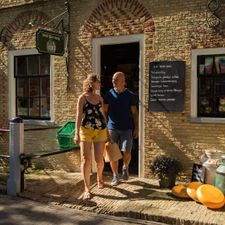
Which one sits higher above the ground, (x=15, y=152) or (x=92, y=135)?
(x=92, y=135)

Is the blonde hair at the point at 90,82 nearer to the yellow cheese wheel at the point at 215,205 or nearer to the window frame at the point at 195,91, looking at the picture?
the window frame at the point at 195,91

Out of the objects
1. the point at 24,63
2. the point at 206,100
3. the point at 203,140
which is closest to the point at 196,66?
the point at 206,100

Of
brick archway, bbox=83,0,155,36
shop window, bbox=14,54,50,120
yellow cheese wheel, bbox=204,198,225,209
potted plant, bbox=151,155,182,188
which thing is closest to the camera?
yellow cheese wheel, bbox=204,198,225,209

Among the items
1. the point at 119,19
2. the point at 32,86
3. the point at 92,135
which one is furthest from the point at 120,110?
the point at 32,86

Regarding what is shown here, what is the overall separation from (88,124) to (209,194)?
2142mm

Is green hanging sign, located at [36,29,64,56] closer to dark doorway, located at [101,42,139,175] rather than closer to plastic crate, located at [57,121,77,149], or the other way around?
dark doorway, located at [101,42,139,175]

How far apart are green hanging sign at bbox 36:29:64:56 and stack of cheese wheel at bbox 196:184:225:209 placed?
3.93m

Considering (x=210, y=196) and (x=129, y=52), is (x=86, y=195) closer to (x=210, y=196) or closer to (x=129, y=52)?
(x=210, y=196)

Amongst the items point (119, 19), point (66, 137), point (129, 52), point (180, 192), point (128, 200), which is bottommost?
point (128, 200)

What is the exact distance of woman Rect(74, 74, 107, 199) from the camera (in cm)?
697

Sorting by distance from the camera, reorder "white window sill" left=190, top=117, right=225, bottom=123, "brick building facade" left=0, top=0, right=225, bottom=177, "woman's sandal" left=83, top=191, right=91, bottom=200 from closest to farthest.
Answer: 1. "woman's sandal" left=83, top=191, right=91, bottom=200
2. "white window sill" left=190, top=117, right=225, bottom=123
3. "brick building facade" left=0, top=0, right=225, bottom=177

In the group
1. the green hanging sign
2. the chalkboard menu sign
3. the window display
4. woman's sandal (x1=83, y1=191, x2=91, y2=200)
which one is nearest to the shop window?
the green hanging sign

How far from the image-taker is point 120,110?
763cm

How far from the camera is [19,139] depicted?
747 centimetres
